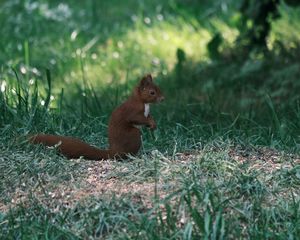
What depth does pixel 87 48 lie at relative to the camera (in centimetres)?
887

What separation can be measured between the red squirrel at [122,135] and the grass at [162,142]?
80 mm

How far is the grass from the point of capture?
4145 millimetres

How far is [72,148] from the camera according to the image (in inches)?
195

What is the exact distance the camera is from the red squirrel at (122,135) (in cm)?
496

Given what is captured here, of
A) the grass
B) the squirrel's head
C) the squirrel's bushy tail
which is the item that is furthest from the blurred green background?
the squirrel's head

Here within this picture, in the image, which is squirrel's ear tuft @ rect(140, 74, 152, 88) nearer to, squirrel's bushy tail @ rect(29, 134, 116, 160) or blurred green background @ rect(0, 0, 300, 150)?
squirrel's bushy tail @ rect(29, 134, 116, 160)

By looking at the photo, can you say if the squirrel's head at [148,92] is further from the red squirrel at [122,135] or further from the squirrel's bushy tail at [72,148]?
the squirrel's bushy tail at [72,148]

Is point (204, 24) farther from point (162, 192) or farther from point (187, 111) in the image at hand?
point (162, 192)

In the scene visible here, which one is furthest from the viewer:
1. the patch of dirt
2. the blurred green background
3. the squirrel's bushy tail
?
the blurred green background

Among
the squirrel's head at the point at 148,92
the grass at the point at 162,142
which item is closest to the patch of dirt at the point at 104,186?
the grass at the point at 162,142

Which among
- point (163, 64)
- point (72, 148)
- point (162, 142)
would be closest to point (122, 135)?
point (72, 148)

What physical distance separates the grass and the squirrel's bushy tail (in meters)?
0.07

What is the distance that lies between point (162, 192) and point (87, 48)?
15.3 ft

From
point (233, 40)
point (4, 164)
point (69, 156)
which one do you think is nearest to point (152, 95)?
point (69, 156)
